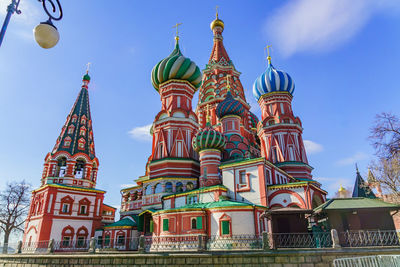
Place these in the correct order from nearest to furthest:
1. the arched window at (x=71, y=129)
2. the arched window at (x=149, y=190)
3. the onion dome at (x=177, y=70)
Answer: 1. the arched window at (x=149, y=190)
2. the arched window at (x=71, y=129)
3. the onion dome at (x=177, y=70)

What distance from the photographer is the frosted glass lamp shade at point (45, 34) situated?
5.46 m

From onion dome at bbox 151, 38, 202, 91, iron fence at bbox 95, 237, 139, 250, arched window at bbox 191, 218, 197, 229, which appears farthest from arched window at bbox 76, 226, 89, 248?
onion dome at bbox 151, 38, 202, 91

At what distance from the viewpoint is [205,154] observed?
22875 mm

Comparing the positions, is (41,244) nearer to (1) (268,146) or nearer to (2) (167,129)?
(2) (167,129)

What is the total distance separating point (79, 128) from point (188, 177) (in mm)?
11840

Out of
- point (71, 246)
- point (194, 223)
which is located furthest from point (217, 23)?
point (71, 246)

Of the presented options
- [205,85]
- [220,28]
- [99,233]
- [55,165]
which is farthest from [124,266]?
[220,28]

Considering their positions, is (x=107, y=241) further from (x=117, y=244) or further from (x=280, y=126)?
(x=280, y=126)

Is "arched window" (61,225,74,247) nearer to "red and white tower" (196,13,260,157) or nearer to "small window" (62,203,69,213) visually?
"small window" (62,203,69,213)

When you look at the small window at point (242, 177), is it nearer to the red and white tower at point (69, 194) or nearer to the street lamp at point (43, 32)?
the red and white tower at point (69, 194)

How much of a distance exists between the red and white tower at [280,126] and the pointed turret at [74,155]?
1744 centimetres

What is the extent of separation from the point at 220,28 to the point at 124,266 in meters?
38.3

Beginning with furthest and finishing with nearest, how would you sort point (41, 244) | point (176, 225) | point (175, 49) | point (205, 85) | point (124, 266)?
point (205, 85) < point (175, 49) < point (41, 244) < point (176, 225) < point (124, 266)

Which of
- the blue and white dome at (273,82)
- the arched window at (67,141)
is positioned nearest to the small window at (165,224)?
the arched window at (67,141)
